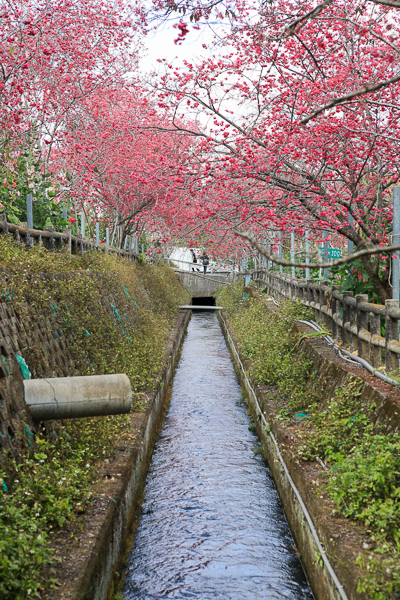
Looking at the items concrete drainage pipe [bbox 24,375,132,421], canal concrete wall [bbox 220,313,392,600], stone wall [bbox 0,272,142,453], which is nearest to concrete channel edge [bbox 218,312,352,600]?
canal concrete wall [bbox 220,313,392,600]

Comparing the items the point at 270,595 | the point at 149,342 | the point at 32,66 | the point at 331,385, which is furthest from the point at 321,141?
the point at 32,66

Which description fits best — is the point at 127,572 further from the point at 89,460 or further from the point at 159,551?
the point at 89,460

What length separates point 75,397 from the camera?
5.39 meters

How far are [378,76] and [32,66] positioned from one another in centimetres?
930

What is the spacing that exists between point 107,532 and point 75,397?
127 cm

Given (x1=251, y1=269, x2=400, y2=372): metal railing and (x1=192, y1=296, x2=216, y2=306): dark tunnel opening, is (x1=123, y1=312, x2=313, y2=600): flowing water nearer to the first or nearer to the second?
(x1=251, y1=269, x2=400, y2=372): metal railing

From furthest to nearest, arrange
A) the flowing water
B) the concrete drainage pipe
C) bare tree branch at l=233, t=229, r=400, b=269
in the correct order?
1. the flowing water
2. the concrete drainage pipe
3. bare tree branch at l=233, t=229, r=400, b=269

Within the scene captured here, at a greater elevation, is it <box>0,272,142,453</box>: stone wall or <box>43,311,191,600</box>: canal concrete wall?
<box>0,272,142,453</box>: stone wall

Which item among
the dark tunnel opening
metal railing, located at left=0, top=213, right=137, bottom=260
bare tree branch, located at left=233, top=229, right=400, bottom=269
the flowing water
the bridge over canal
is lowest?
the flowing water

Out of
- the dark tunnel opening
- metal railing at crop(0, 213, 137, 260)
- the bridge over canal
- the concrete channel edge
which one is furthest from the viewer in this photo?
the dark tunnel opening

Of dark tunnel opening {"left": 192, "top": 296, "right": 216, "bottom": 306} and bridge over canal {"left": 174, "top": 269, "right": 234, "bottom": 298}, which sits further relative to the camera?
dark tunnel opening {"left": 192, "top": 296, "right": 216, "bottom": 306}

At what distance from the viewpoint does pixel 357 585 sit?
3.83m

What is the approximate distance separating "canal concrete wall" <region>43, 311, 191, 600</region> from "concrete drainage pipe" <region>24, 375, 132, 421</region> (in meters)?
0.83

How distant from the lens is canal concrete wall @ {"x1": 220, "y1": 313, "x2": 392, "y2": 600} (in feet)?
14.1
